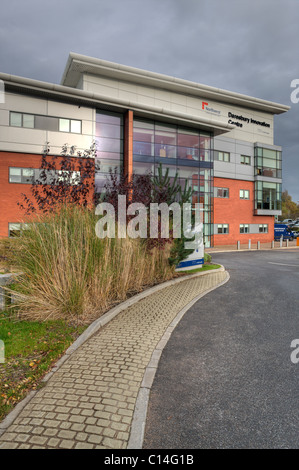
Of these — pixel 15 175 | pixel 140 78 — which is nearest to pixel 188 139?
pixel 140 78

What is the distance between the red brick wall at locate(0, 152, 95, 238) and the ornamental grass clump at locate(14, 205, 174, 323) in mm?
14773

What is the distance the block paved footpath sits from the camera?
280cm

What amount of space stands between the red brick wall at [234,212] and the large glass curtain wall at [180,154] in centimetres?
226

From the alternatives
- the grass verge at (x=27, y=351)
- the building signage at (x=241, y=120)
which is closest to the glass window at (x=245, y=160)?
the building signage at (x=241, y=120)

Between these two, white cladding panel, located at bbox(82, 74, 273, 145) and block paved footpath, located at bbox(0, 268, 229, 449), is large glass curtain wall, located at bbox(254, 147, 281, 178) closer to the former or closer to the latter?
white cladding panel, located at bbox(82, 74, 273, 145)

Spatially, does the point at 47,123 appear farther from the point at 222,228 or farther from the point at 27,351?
the point at 27,351

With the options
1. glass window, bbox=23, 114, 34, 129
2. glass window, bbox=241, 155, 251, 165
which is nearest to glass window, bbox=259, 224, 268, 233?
glass window, bbox=241, 155, 251, 165

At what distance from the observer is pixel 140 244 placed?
383 inches

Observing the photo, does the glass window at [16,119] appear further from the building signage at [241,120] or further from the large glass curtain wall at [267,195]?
the large glass curtain wall at [267,195]

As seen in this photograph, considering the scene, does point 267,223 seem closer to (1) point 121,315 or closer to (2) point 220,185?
(2) point 220,185

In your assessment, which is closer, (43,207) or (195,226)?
(43,207)
